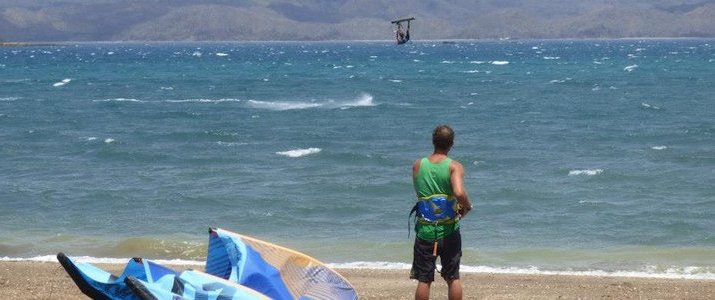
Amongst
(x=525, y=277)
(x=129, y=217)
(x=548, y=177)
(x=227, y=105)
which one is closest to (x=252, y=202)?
(x=129, y=217)

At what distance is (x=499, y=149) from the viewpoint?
26.8 metres

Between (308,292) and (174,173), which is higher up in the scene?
(308,292)

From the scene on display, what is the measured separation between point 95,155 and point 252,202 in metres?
7.97

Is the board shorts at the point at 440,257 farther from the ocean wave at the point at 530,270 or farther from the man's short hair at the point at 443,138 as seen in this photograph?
the ocean wave at the point at 530,270

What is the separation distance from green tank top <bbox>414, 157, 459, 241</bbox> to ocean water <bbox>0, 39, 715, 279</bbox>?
18.4ft

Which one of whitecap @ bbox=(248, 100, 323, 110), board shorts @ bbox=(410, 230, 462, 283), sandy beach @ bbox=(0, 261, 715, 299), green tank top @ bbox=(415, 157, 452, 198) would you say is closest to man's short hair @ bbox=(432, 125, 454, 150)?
green tank top @ bbox=(415, 157, 452, 198)

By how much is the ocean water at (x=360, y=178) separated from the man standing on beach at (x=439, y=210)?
5.47 meters

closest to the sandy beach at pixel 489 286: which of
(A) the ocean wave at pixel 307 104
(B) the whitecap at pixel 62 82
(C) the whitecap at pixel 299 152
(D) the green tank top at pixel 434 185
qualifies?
(D) the green tank top at pixel 434 185

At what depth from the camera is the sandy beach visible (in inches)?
451

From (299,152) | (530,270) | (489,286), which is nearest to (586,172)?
(299,152)

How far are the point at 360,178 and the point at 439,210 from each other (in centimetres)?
1397

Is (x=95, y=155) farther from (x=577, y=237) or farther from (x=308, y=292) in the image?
(x=308, y=292)

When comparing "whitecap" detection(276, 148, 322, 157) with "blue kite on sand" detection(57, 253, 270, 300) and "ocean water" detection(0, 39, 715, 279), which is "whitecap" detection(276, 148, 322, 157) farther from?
"blue kite on sand" detection(57, 253, 270, 300)

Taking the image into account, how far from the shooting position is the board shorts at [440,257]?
336 inches
